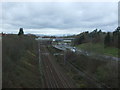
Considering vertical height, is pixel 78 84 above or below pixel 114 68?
below

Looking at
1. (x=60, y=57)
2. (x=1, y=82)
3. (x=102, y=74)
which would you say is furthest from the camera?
(x=60, y=57)

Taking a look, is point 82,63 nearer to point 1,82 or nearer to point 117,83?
point 117,83

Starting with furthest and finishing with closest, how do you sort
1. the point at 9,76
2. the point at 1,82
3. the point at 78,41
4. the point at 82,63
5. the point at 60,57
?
the point at 78,41 < the point at 60,57 < the point at 82,63 < the point at 9,76 < the point at 1,82

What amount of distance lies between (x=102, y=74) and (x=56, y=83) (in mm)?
5021

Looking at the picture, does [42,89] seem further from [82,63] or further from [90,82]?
[82,63]

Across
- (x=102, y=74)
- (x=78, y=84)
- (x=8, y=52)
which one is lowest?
(x=78, y=84)

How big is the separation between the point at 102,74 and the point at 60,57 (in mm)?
18020

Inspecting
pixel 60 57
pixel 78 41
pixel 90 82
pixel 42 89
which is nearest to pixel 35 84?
pixel 42 89

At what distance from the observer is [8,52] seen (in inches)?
502

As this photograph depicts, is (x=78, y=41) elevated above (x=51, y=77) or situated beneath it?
elevated above

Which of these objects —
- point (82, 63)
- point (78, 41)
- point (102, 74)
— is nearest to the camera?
point (102, 74)

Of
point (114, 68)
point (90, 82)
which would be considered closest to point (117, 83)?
point (114, 68)

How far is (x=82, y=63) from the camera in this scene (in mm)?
24203

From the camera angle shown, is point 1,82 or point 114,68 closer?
point 1,82
